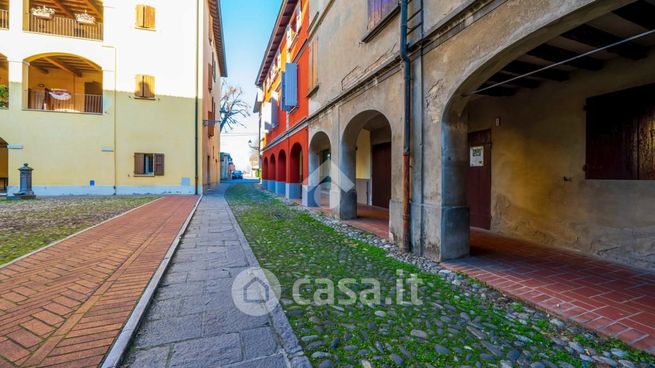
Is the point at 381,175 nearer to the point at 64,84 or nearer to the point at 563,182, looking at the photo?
the point at 563,182

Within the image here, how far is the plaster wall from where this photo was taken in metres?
3.90

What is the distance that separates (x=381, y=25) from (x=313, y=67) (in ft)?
15.7

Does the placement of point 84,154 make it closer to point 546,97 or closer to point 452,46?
point 452,46

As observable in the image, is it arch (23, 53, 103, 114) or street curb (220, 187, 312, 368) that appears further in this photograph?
arch (23, 53, 103, 114)

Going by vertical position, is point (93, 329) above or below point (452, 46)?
below

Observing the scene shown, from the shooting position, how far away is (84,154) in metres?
13.8

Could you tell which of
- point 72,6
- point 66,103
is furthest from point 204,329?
point 72,6

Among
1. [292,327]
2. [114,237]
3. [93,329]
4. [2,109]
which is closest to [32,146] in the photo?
[2,109]

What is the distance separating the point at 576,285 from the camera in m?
3.29

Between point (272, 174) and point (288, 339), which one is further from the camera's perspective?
point (272, 174)

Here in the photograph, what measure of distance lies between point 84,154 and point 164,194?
3.89m

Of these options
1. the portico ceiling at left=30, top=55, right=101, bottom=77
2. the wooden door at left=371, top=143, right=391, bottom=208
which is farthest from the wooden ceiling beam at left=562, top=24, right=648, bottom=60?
the portico ceiling at left=30, top=55, right=101, bottom=77

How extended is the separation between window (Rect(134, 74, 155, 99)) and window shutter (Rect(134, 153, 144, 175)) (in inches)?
111

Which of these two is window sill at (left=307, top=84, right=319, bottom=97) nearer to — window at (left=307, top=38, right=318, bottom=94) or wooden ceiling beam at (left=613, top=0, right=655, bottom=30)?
window at (left=307, top=38, right=318, bottom=94)
